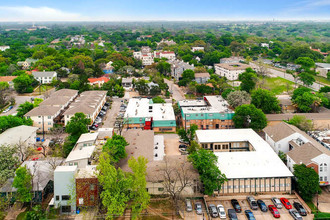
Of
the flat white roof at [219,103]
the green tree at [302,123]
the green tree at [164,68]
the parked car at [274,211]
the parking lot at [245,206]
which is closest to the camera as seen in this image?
the parked car at [274,211]

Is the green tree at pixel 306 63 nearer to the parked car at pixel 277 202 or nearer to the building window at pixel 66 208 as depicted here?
the parked car at pixel 277 202

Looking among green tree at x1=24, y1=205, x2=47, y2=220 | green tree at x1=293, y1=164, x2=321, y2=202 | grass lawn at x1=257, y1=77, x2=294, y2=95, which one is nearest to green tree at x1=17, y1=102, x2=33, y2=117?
green tree at x1=24, y1=205, x2=47, y2=220

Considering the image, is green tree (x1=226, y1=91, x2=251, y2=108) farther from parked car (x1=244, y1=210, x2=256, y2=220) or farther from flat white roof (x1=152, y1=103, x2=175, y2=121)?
parked car (x1=244, y1=210, x2=256, y2=220)

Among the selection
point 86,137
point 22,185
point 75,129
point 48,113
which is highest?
point 48,113

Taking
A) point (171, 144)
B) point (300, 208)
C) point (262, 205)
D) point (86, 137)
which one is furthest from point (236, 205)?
point (86, 137)

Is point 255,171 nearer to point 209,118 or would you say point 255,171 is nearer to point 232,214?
point 232,214

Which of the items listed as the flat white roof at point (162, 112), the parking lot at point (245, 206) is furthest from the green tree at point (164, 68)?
the parking lot at point (245, 206)

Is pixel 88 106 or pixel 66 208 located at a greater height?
pixel 88 106
